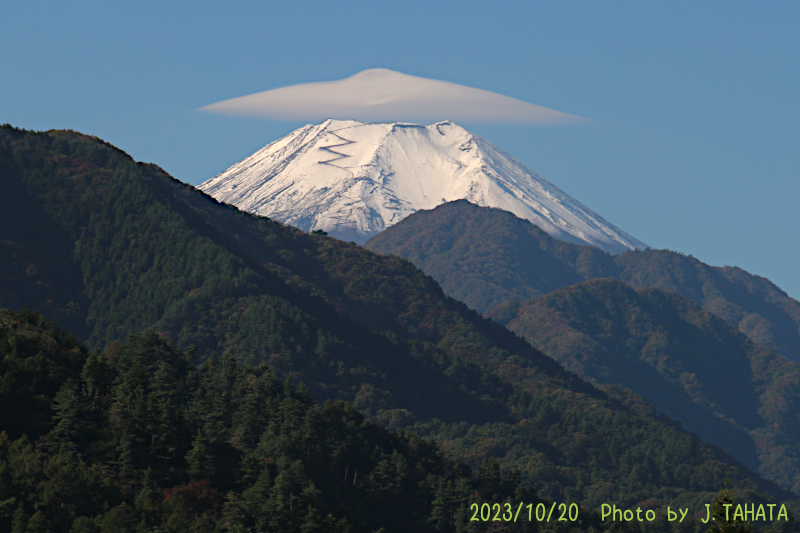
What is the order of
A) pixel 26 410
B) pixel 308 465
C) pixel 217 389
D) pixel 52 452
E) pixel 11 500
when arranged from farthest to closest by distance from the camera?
pixel 217 389, pixel 308 465, pixel 26 410, pixel 52 452, pixel 11 500

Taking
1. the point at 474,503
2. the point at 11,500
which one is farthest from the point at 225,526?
the point at 474,503

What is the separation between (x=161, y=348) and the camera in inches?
4929

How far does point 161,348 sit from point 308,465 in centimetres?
2585

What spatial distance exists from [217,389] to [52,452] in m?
30.5

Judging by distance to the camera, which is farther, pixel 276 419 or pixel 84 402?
pixel 276 419

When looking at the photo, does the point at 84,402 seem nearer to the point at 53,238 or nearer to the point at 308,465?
the point at 308,465

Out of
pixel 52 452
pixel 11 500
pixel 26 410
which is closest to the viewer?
pixel 11 500

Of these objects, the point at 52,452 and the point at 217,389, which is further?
the point at 217,389

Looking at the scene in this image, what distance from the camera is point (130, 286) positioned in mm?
191000

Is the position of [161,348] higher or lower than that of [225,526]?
higher

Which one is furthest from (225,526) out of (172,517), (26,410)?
(26,410)

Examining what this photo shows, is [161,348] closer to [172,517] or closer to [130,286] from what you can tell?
[172,517]

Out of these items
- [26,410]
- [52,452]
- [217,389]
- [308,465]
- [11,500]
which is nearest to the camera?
[11,500]

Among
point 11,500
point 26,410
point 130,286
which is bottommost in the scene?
point 11,500
